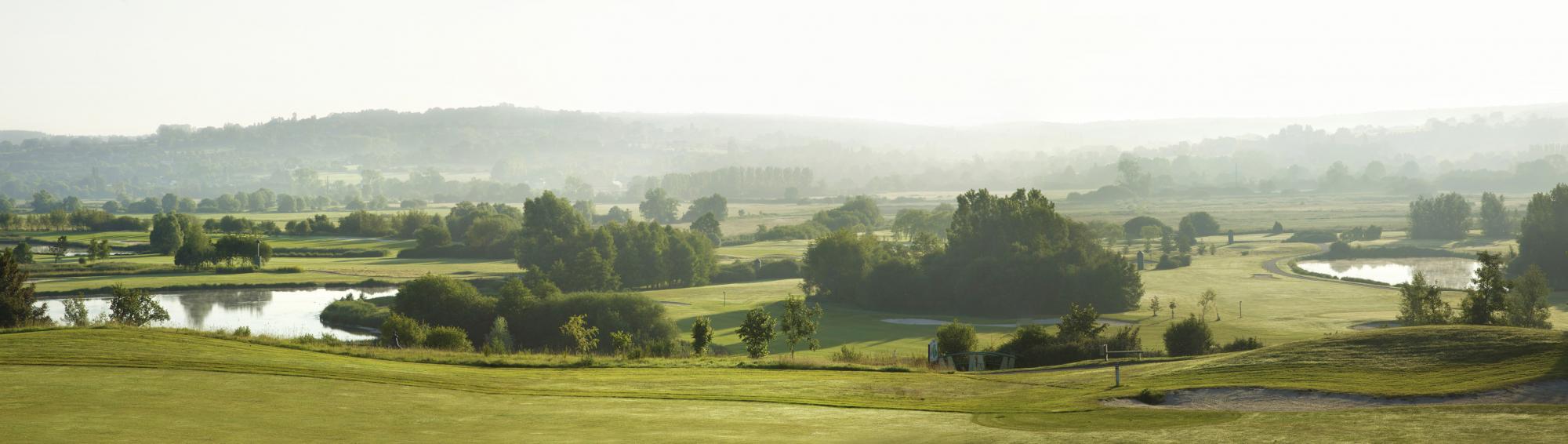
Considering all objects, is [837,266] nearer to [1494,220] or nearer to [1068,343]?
[1068,343]

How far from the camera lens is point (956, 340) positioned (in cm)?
4800

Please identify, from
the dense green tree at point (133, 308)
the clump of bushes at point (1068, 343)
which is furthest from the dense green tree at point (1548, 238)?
the dense green tree at point (133, 308)

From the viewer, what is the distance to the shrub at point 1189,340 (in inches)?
1861

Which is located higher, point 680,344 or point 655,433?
point 655,433

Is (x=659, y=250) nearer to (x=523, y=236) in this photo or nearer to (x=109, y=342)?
(x=523, y=236)

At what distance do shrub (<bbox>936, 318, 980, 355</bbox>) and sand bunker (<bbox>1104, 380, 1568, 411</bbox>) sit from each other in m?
22.9

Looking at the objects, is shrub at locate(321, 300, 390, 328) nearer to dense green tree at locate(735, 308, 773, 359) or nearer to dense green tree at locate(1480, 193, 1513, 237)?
dense green tree at locate(735, 308, 773, 359)

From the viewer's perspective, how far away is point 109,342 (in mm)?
28781

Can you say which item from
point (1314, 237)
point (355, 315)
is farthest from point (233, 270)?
point (1314, 237)

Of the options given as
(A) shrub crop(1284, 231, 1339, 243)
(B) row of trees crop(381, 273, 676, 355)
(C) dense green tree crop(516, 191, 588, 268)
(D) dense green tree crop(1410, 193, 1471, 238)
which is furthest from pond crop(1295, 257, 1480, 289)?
(C) dense green tree crop(516, 191, 588, 268)

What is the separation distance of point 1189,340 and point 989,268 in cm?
3642

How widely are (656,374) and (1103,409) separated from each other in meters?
12.6

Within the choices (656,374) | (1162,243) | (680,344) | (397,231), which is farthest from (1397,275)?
(397,231)

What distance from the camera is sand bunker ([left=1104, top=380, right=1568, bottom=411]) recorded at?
2062 cm
